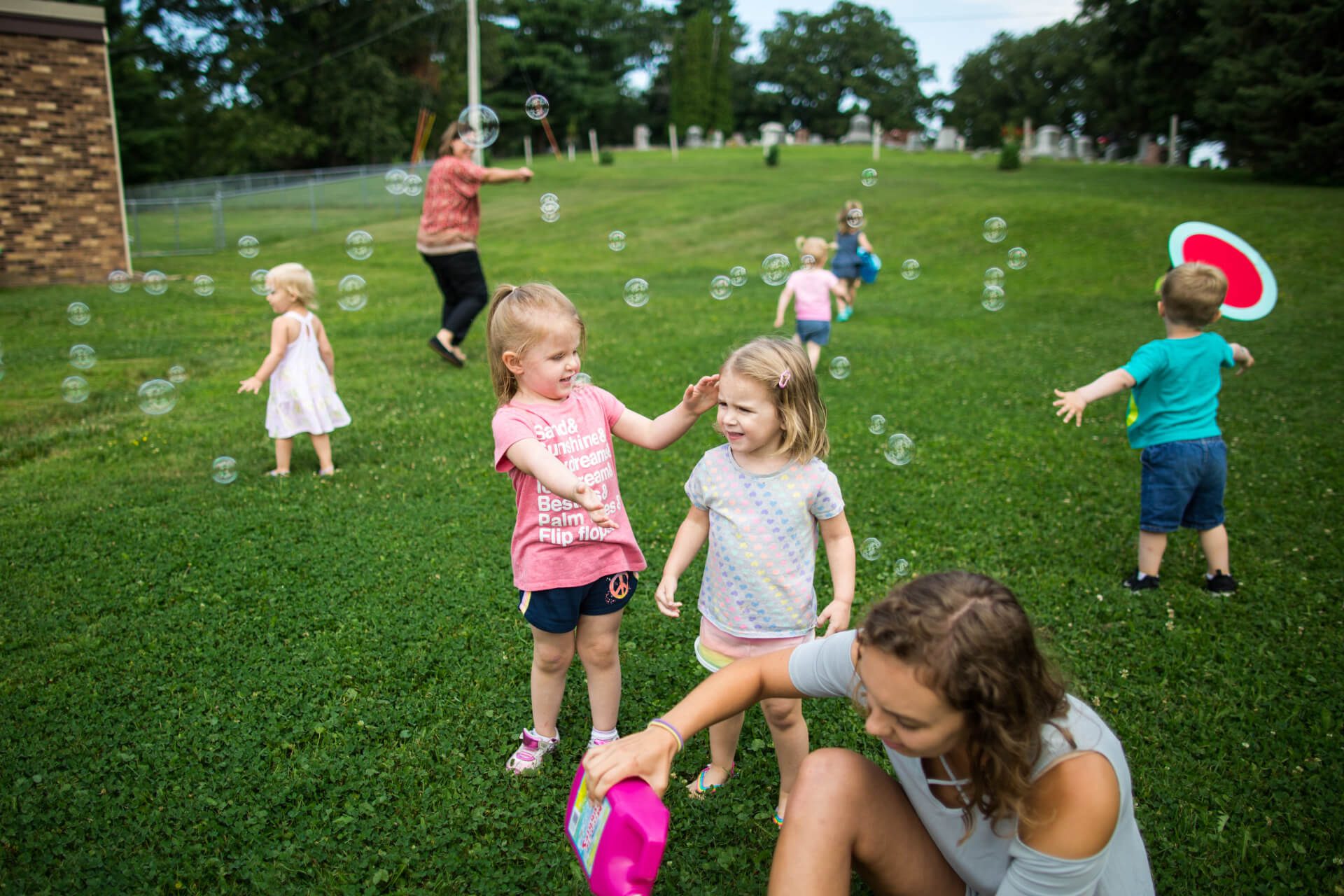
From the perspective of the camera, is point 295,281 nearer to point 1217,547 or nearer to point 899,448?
point 899,448

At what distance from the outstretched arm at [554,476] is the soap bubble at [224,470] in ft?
11.6

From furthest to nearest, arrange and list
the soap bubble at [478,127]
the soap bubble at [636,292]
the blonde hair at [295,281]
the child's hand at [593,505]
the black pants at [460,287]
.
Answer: the black pants at [460,287] < the soap bubble at [478,127] < the blonde hair at [295,281] < the soap bubble at [636,292] < the child's hand at [593,505]

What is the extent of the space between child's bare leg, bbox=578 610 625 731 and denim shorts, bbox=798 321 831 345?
647 centimetres

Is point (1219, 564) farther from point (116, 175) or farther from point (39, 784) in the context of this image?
point (116, 175)

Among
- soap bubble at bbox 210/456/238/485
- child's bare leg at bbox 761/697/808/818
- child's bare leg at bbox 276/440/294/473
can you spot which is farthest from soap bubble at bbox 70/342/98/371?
child's bare leg at bbox 761/697/808/818

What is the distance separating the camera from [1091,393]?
12.8 feet

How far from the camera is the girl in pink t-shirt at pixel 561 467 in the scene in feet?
9.40

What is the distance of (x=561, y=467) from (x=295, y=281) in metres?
3.96

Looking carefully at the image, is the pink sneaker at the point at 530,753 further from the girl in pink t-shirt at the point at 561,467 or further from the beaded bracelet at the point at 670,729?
the beaded bracelet at the point at 670,729

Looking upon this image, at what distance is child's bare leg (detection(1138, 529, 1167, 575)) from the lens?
4.52 metres

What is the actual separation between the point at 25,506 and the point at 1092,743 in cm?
602

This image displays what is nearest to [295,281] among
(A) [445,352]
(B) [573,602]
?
(A) [445,352]

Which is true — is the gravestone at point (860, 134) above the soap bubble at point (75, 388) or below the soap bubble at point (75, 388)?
above

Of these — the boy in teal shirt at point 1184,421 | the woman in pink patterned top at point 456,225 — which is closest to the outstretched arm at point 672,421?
the boy in teal shirt at point 1184,421
